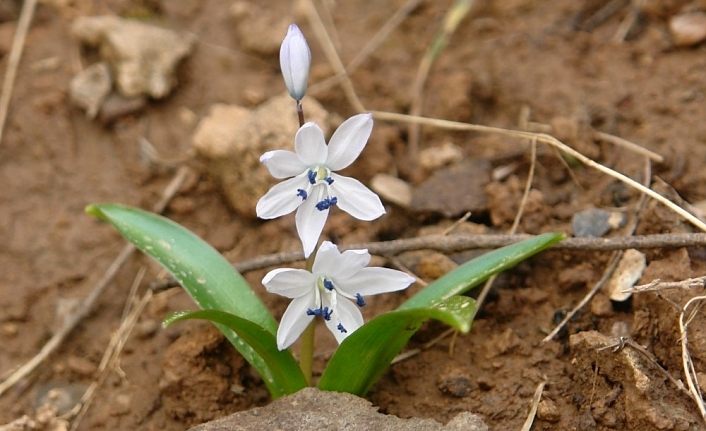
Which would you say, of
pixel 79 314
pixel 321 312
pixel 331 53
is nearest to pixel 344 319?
pixel 321 312

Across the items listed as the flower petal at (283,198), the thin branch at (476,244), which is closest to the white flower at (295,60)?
the flower petal at (283,198)

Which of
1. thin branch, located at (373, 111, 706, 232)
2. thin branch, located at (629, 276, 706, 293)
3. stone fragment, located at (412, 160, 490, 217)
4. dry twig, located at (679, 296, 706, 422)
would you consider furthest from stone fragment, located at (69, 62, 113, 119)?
dry twig, located at (679, 296, 706, 422)

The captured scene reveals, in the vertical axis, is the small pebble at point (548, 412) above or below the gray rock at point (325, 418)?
below

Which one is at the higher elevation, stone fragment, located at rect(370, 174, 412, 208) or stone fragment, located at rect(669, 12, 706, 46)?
stone fragment, located at rect(370, 174, 412, 208)

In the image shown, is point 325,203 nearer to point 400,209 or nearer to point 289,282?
point 289,282

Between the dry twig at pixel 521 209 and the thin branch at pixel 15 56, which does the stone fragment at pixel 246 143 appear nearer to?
the dry twig at pixel 521 209

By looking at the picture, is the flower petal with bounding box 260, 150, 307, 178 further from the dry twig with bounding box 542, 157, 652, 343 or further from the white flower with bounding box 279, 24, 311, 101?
the dry twig with bounding box 542, 157, 652, 343

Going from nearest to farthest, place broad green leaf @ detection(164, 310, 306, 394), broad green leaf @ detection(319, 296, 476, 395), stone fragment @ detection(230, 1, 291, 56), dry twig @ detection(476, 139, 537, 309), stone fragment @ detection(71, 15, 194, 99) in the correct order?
broad green leaf @ detection(319, 296, 476, 395)
broad green leaf @ detection(164, 310, 306, 394)
dry twig @ detection(476, 139, 537, 309)
stone fragment @ detection(71, 15, 194, 99)
stone fragment @ detection(230, 1, 291, 56)

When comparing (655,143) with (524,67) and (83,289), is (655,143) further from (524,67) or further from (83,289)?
(83,289)
